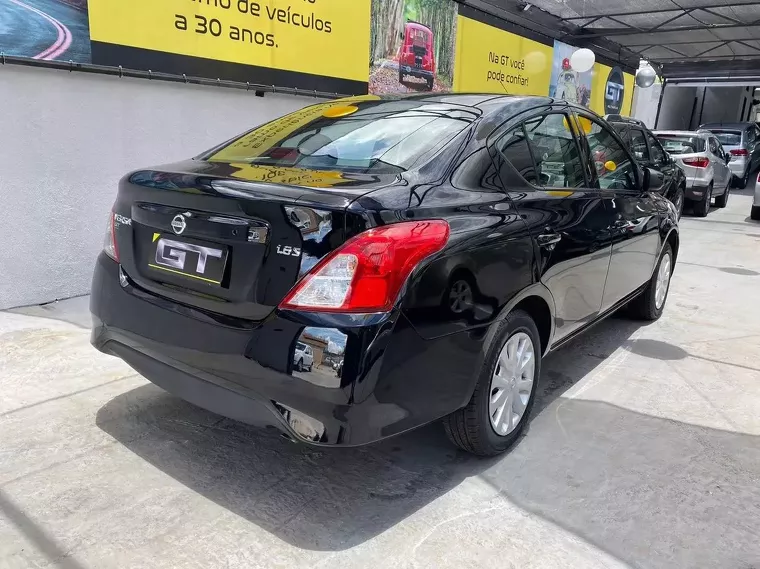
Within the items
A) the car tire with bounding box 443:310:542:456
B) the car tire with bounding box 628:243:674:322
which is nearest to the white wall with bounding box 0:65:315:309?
the car tire with bounding box 443:310:542:456

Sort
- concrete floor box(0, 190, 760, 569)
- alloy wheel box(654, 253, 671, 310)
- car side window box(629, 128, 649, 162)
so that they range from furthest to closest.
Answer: car side window box(629, 128, 649, 162) → alloy wheel box(654, 253, 671, 310) → concrete floor box(0, 190, 760, 569)

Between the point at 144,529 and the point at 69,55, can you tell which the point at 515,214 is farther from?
the point at 69,55

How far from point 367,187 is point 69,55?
11.7 feet

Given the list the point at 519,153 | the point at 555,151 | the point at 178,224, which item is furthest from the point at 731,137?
the point at 178,224

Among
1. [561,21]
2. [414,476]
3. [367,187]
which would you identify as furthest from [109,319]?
[561,21]

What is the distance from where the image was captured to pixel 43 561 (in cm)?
209

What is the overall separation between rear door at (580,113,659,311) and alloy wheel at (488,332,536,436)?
1.08 m

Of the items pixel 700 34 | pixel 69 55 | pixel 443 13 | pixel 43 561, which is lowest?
pixel 43 561

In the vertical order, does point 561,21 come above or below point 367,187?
above

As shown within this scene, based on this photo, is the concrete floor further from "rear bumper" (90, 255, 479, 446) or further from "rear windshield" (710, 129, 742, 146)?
"rear windshield" (710, 129, 742, 146)

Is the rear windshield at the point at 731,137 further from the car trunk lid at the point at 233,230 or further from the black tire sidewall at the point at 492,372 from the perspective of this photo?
the car trunk lid at the point at 233,230

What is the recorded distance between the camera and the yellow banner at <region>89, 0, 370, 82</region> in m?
4.97

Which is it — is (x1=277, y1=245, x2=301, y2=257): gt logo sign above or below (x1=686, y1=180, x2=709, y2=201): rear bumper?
above

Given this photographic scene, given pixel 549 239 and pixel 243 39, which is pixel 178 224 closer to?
pixel 549 239
